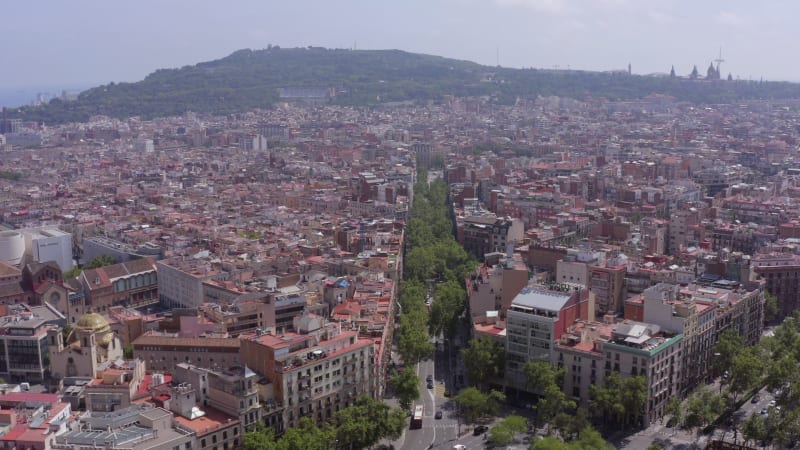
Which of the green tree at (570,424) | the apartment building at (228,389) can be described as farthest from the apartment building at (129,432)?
the green tree at (570,424)

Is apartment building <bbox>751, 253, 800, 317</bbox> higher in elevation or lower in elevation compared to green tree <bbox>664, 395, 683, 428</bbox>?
higher

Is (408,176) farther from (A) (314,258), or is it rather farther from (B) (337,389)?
(B) (337,389)

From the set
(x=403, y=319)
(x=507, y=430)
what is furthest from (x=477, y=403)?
(x=403, y=319)

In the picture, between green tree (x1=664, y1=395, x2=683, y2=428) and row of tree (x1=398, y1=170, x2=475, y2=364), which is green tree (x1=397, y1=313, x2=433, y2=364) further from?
green tree (x1=664, y1=395, x2=683, y2=428)

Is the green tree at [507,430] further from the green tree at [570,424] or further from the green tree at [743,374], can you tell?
the green tree at [743,374]

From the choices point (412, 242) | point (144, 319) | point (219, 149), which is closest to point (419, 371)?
point (144, 319)

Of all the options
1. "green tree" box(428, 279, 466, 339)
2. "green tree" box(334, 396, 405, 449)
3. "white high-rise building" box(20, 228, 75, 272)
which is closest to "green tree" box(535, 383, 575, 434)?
"green tree" box(334, 396, 405, 449)
